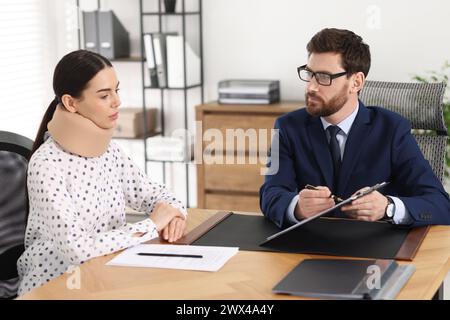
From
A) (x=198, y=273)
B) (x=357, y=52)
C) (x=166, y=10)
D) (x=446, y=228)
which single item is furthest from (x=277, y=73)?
(x=198, y=273)

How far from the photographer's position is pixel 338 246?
190cm

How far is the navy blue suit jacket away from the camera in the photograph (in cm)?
233

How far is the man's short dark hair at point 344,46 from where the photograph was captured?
2.41 m

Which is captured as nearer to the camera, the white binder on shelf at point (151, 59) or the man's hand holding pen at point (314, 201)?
the man's hand holding pen at point (314, 201)

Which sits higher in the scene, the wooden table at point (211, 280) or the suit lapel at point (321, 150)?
the suit lapel at point (321, 150)

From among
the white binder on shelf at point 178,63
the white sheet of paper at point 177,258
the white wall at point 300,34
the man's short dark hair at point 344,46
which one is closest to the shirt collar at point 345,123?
the man's short dark hair at point 344,46

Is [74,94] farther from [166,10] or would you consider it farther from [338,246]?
[166,10]

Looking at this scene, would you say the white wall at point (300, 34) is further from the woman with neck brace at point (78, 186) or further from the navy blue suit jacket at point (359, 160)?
the woman with neck brace at point (78, 186)

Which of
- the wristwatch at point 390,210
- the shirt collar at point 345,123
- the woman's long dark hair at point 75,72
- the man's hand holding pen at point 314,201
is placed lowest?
the wristwatch at point 390,210

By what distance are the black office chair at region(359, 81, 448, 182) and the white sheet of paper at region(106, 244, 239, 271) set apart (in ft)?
3.44

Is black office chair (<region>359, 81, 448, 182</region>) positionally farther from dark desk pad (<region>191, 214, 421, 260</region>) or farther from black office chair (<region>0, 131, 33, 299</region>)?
black office chair (<region>0, 131, 33, 299</region>)

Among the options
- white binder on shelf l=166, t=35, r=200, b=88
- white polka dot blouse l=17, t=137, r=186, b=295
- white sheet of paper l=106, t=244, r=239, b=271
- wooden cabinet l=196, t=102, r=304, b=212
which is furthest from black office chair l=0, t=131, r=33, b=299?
white binder on shelf l=166, t=35, r=200, b=88

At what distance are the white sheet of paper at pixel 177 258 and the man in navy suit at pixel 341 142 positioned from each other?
42 centimetres
